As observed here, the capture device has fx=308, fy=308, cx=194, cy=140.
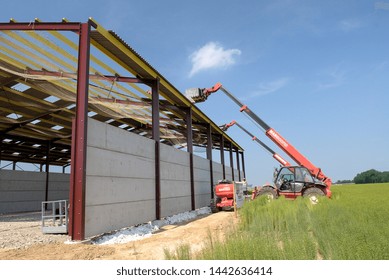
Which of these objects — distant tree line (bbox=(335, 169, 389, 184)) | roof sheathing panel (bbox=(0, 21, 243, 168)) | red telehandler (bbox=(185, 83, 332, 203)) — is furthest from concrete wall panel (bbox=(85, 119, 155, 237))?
distant tree line (bbox=(335, 169, 389, 184))

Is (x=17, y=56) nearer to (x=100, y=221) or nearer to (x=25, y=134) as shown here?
(x=100, y=221)

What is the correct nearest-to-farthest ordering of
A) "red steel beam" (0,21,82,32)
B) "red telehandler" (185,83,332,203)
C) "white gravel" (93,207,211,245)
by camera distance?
1. "white gravel" (93,207,211,245)
2. "red steel beam" (0,21,82,32)
3. "red telehandler" (185,83,332,203)

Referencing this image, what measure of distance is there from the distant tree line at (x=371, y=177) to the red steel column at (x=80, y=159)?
108m

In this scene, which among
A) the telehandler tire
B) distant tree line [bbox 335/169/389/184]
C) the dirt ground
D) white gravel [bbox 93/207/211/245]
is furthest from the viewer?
distant tree line [bbox 335/169/389/184]

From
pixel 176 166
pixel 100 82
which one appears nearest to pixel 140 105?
pixel 100 82

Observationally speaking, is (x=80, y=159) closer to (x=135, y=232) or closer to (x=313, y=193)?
(x=135, y=232)

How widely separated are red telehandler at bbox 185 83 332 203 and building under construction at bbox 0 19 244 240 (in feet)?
13.6

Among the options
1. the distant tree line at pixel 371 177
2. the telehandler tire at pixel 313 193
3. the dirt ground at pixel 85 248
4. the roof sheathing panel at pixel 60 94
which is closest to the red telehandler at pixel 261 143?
the roof sheathing panel at pixel 60 94

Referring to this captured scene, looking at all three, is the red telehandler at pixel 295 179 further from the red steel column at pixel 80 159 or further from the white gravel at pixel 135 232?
the red steel column at pixel 80 159

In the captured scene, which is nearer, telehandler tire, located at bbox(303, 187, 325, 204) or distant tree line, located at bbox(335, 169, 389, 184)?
telehandler tire, located at bbox(303, 187, 325, 204)

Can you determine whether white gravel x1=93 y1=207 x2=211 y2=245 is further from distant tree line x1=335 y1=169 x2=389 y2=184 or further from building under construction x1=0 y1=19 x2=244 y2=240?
distant tree line x1=335 y1=169 x2=389 y2=184

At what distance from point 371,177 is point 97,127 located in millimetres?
112597

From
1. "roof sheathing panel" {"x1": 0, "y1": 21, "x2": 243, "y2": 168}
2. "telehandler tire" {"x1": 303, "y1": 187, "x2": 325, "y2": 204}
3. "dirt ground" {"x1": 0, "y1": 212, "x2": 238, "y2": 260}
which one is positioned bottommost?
"dirt ground" {"x1": 0, "y1": 212, "x2": 238, "y2": 260}

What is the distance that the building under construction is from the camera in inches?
334
